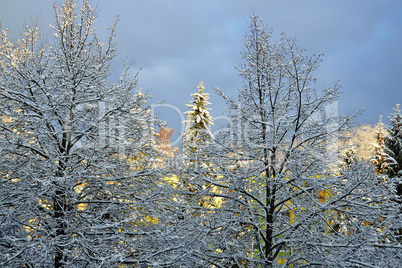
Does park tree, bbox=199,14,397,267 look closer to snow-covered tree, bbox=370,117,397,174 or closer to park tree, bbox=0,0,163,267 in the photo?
park tree, bbox=0,0,163,267

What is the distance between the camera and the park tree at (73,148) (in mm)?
8188

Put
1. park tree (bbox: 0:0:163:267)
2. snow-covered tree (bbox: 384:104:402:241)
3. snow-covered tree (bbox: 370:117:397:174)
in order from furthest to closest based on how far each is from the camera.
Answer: snow-covered tree (bbox: 384:104:402:241)
snow-covered tree (bbox: 370:117:397:174)
park tree (bbox: 0:0:163:267)

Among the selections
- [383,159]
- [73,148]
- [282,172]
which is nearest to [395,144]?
[383,159]

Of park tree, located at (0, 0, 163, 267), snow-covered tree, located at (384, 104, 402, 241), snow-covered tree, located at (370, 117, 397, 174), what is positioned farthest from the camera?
snow-covered tree, located at (384, 104, 402, 241)

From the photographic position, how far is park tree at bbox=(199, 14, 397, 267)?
29.6 ft

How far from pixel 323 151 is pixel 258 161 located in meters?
1.98

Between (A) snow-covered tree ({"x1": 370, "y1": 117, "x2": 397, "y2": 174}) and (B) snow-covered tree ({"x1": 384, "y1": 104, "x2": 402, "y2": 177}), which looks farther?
(B) snow-covered tree ({"x1": 384, "y1": 104, "x2": 402, "y2": 177})

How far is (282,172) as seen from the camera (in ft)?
33.8

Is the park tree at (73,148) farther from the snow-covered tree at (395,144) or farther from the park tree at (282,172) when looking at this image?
the snow-covered tree at (395,144)

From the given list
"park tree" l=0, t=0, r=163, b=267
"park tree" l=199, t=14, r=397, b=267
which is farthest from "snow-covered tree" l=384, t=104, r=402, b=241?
"park tree" l=0, t=0, r=163, b=267

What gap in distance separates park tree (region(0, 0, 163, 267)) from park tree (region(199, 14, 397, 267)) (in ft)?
7.53

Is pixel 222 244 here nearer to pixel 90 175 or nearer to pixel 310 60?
pixel 90 175

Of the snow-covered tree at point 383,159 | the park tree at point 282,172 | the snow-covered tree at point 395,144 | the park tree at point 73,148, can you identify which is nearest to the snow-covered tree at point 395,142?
the snow-covered tree at point 395,144

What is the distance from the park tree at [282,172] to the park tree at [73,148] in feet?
7.53
